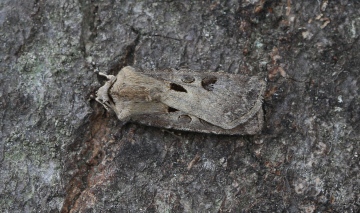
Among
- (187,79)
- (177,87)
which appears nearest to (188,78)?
(187,79)

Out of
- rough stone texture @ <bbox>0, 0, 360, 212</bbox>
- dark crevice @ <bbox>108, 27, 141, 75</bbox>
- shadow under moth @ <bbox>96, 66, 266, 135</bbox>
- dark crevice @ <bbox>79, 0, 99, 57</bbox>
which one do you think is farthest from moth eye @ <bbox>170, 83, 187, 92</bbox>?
dark crevice @ <bbox>79, 0, 99, 57</bbox>

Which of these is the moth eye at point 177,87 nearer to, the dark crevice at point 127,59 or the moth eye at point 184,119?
the moth eye at point 184,119

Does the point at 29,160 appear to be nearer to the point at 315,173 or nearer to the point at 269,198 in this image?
the point at 269,198

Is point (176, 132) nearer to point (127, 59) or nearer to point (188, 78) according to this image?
point (188, 78)

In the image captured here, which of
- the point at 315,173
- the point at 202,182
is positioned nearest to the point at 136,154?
the point at 202,182

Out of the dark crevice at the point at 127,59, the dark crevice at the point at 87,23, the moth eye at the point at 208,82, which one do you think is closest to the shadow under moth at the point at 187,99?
the moth eye at the point at 208,82

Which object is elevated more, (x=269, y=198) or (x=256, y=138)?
(x=256, y=138)

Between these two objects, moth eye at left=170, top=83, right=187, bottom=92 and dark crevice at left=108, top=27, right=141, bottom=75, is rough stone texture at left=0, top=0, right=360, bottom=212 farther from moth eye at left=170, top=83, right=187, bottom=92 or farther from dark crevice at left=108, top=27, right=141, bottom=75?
moth eye at left=170, top=83, right=187, bottom=92
